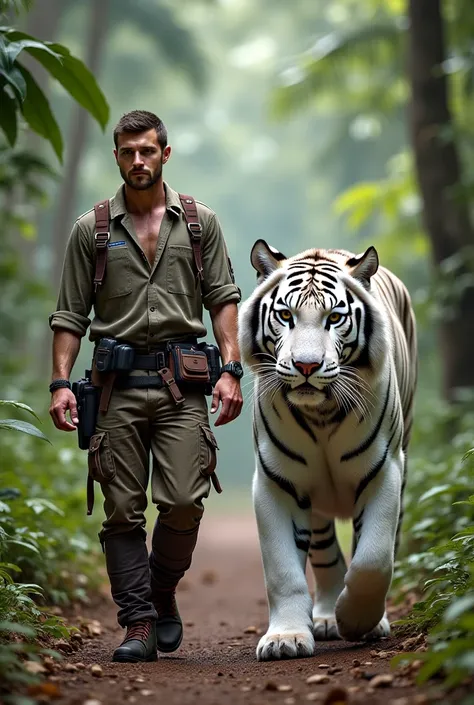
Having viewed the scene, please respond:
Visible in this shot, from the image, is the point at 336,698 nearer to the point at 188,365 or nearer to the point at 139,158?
the point at 188,365

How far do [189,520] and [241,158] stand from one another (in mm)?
45670

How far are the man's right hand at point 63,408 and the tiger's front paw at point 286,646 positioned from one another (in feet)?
4.08

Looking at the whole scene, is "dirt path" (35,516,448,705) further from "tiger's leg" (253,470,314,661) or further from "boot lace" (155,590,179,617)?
"boot lace" (155,590,179,617)

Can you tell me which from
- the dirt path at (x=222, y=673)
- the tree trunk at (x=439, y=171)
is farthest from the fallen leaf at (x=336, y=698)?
the tree trunk at (x=439, y=171)

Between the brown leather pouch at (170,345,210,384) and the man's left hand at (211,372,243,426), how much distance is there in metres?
0.08

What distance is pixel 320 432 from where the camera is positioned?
15.3ft

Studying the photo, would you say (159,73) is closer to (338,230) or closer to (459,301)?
(338,230)

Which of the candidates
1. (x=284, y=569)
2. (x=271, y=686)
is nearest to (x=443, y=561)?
(x=284, y=569)

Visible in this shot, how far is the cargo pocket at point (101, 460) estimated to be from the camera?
4645mm

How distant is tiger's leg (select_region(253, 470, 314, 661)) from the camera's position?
449 cm

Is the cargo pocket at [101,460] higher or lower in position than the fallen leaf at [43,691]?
higher

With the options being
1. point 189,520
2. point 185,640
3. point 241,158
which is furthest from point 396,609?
point 241,158

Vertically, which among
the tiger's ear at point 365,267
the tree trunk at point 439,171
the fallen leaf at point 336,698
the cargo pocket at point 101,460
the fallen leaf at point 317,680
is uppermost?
the tree trunk at point 439,171

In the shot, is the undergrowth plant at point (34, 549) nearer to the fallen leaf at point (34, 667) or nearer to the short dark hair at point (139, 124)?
the fallen leaf at point (34, 667)
